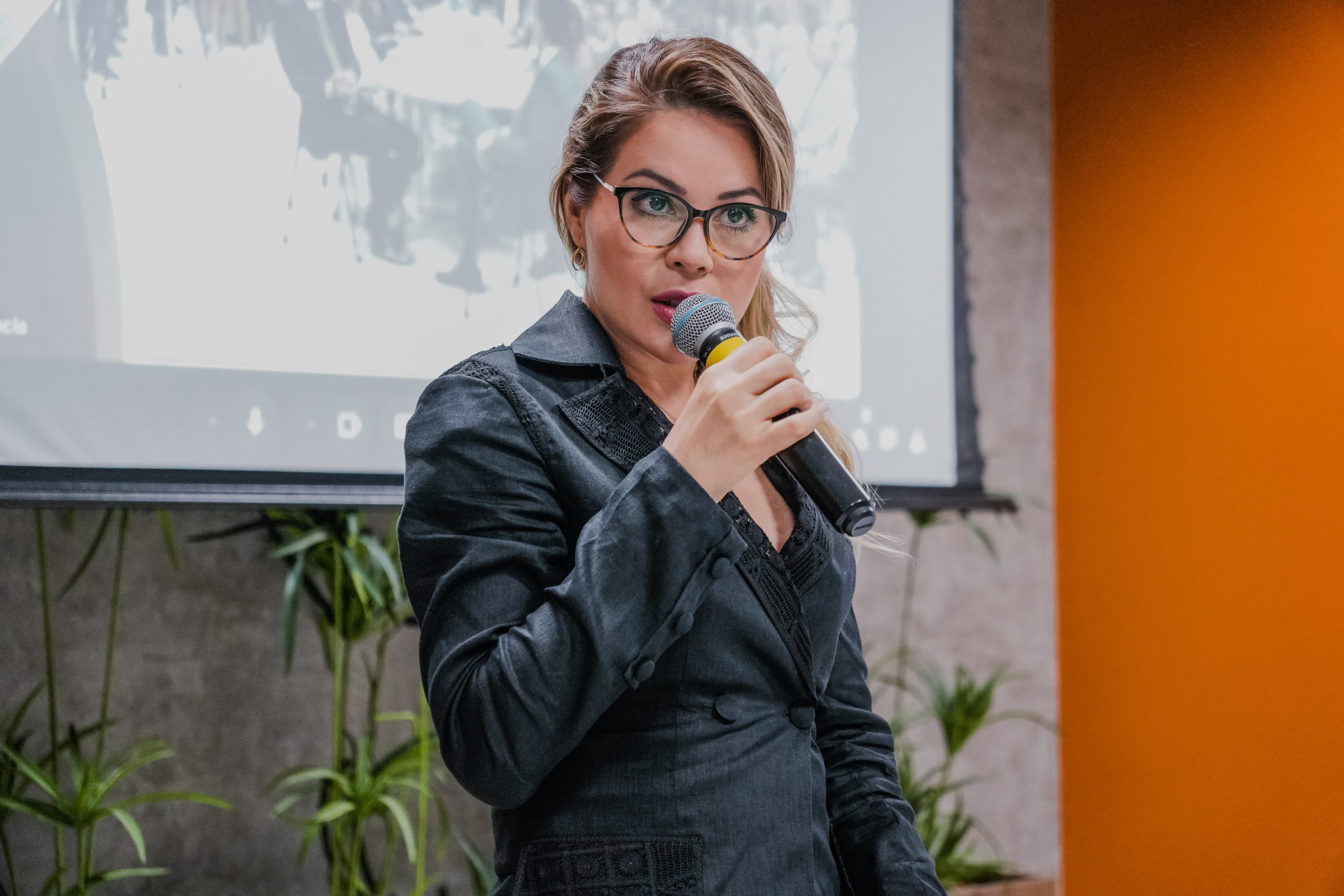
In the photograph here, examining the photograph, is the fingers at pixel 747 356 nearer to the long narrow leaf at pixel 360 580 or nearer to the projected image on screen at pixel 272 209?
the long narrow leaf at pixel 360 580

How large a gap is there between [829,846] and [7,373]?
1.57 m

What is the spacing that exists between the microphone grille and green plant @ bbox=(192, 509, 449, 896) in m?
1.14

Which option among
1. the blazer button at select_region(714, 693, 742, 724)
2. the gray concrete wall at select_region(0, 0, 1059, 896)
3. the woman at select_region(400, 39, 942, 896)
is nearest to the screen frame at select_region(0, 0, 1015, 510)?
the gray concrete wall at select_region(0, 0, 1059, 896)

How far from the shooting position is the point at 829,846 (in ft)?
3.10

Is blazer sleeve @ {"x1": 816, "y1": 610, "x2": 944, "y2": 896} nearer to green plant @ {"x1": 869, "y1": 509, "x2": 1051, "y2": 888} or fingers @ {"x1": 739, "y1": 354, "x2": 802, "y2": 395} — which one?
fingers @ {"x1": 739, "y1": 354, "x2": 802, "y2": 395}

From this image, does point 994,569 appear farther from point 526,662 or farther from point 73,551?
point 526,662

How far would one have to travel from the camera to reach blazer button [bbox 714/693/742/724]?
841 millimetres

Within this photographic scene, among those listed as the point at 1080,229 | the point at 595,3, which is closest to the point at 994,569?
the point at 1080,229

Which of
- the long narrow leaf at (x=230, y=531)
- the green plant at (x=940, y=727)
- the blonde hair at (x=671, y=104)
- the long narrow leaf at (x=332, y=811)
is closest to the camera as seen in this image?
the blonde hair at (x=671, y=104)

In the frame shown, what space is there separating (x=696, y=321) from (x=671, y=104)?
0.21 metres

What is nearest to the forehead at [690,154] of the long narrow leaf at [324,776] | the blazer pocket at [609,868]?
the blazer pocket at [609,868]

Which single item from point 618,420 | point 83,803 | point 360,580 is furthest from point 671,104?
point 83,803

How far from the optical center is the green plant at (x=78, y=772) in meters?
1.69

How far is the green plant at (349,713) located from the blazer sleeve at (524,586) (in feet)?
3.72
